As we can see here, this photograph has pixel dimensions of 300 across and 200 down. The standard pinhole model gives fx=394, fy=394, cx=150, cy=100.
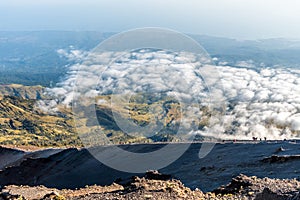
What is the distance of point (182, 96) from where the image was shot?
174750mm

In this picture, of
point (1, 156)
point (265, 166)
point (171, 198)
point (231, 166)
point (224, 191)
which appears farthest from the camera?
point (1, 156)

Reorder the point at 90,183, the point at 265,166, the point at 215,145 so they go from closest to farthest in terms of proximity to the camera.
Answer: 1. the point at 265,166
2. the point at 90,183
3. the point at 215,145

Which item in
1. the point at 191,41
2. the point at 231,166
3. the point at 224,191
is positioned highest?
the point at 191,41

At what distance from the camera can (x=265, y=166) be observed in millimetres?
37312

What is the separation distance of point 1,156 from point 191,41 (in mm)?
62449

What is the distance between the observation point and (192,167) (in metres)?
45.2

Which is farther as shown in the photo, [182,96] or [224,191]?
[182,96]

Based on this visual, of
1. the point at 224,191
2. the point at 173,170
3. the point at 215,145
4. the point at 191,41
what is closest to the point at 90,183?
the point at 173,170

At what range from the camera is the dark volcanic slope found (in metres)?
36.5

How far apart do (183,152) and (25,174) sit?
29.2 m

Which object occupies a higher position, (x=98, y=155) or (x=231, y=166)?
(x=231, y=166)

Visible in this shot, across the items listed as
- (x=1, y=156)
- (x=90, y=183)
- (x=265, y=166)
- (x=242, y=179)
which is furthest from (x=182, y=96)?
(x=242, y=179)

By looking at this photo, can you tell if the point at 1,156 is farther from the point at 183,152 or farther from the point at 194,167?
the point at 194,167

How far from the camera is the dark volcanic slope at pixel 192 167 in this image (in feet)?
120
